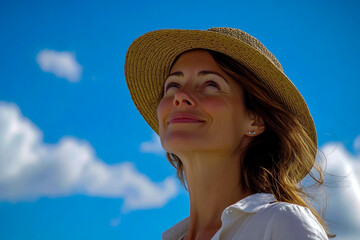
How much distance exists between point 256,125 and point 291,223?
1072 millimetres

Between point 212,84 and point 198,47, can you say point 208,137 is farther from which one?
point 198,47

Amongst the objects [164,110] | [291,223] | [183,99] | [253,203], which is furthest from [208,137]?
[291,223]

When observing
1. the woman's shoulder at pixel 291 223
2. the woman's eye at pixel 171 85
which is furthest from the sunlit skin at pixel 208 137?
the woman's shoulder at pixel 291 223

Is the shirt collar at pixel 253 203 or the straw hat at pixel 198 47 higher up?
the straw hat at pixel 198 47

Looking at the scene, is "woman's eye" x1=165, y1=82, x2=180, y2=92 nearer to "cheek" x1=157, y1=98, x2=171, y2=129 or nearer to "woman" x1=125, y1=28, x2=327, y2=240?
"woman" x1=125, y1=28, x2=327, y2=240

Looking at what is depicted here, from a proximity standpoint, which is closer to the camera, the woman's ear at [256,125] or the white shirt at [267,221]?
the white shirt at [267,221]

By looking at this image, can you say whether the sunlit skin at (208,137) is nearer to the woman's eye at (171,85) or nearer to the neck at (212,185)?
the neck at (212,185)

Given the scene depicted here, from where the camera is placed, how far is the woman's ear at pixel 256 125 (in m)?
3.13

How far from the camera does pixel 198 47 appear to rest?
331cm

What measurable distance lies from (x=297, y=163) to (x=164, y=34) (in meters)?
1.35

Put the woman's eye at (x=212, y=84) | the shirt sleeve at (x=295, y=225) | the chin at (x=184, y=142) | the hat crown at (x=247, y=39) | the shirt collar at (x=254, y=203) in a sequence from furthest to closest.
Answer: the hat crown at (x=247, y=39) < the woman's eye at (x=212, y=84) < the chin at (x=184, y=142) < the shirt collar at (x=254, y=203) < the shirt sleeve at (x=295, y=225)

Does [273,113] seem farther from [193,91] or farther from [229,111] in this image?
[193,91]

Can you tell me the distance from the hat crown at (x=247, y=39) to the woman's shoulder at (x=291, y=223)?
123 centimetres

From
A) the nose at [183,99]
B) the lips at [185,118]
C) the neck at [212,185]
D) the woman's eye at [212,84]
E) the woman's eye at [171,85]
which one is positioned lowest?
the neck at [212,185]
